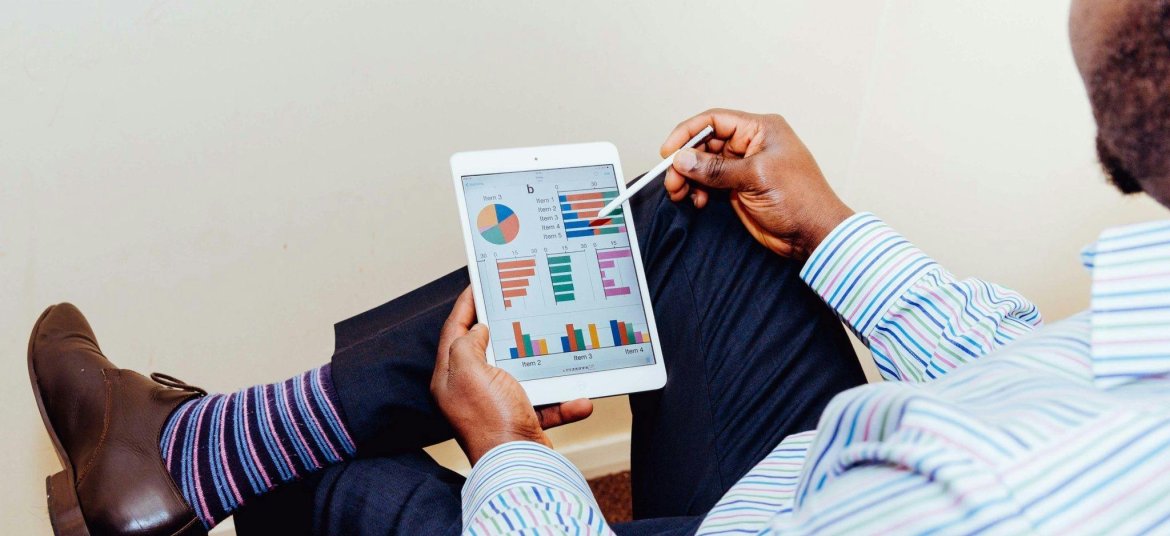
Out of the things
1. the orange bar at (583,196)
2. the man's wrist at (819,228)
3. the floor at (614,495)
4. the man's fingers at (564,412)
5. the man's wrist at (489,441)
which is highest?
the orange bar at (583,196)

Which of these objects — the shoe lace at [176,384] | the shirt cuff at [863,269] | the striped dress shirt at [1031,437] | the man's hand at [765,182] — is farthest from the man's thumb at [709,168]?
the shoe lace at [176,384]

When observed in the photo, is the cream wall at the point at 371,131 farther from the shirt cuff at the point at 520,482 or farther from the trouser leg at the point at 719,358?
the shirt cuff at the point at 520,482

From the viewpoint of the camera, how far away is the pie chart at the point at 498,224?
0.79 meters

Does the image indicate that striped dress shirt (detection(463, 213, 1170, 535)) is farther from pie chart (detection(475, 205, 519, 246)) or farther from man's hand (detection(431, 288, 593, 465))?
pie chart (detection(475, 205, 519, 246))

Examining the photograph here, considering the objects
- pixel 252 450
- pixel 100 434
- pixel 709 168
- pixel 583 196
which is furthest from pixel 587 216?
pixel 100 434

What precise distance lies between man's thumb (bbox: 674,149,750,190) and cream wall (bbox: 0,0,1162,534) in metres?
0.27

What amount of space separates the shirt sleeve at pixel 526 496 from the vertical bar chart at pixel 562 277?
0.57 ft

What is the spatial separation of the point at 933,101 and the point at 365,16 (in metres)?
0.72

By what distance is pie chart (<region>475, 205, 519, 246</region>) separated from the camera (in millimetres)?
792

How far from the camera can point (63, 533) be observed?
0.71 meters

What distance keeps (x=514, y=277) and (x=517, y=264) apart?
12mm

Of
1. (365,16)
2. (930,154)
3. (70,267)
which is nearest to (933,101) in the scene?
(930,154)

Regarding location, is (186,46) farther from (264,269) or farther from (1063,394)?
(1063,394)

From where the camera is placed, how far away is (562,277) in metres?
0.80
